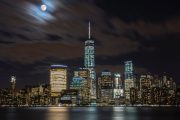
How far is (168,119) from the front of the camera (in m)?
153
